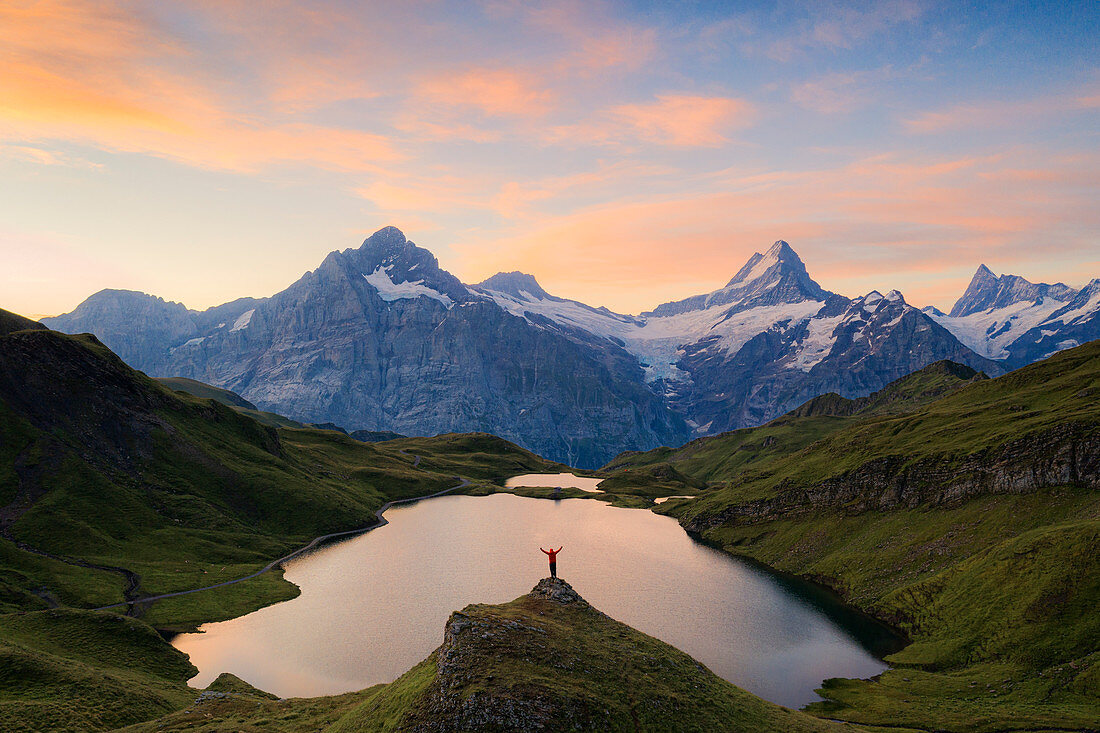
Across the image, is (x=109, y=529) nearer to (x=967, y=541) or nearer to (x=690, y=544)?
(x=690, y=544)

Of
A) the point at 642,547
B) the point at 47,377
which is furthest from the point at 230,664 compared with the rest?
the point at 47,377

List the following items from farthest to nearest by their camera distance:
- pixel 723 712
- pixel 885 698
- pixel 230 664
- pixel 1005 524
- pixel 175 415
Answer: pixel 175 415 → pixel 1005 524 → pixel 230 664 → pixel 885 698 → pixel 723 712

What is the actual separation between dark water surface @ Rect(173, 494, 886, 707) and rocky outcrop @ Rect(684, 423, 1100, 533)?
2885 cm

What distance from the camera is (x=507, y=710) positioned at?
136 feet

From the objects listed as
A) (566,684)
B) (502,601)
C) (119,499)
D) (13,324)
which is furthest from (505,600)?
(13,324)

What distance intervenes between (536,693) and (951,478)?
123 m

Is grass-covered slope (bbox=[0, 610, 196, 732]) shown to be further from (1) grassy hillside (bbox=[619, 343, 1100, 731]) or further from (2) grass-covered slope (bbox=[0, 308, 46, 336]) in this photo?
(2) grass-covered slope (bbox=[0, 308, 46, 336])

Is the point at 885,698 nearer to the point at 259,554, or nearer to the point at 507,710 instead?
the point at 507,710

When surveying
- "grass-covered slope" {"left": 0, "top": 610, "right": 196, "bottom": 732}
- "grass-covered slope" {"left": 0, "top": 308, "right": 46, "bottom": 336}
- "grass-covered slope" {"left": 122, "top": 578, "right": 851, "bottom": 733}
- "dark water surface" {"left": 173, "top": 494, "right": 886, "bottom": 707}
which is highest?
"grass-covered slope" {"left": 0, "top": 308, "right": 46, "bottom": 336}

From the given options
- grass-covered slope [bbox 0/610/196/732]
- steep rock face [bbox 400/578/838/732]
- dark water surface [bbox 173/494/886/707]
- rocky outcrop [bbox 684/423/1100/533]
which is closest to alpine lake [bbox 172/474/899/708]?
dark water surface [bbox 173/494/886/707]

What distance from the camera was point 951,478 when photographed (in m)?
130

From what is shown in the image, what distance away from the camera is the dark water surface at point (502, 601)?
8681cm

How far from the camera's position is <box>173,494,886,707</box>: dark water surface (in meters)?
86.8

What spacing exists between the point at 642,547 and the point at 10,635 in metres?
134
